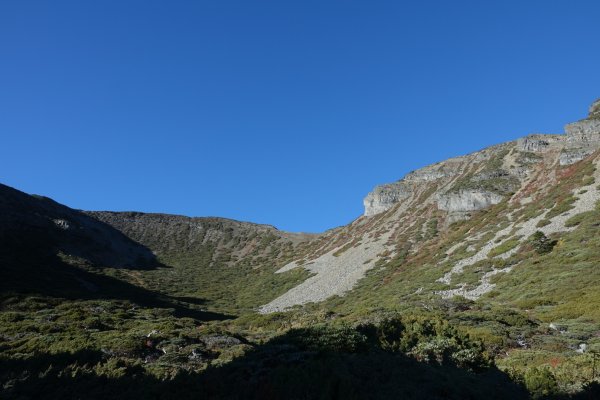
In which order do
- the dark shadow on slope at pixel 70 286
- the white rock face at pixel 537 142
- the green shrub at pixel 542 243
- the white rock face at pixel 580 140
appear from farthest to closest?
the white rock face at pixel 537 142, the white rock face at pixel 580 140, the dark shadow on slope at pixel 70 286, the green shrub at pixel 542 243

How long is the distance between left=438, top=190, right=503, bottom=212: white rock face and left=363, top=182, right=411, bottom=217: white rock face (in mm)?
21870

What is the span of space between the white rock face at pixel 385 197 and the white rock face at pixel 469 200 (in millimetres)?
21870

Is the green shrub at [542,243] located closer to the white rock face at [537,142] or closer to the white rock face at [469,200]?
the white rock face at [469,200]

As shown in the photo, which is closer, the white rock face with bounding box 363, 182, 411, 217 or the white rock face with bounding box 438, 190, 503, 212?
the white rock face with bounding box 438, 190, 503, 212

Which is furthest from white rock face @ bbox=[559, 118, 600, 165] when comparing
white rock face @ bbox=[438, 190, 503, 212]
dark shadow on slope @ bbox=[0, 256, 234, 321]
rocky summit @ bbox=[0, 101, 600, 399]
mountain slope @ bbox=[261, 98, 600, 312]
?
dark shadow on slope @ bbox=[0, 256, 234, 321]

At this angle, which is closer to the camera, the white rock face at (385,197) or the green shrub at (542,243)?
the green shrub at (542,243)

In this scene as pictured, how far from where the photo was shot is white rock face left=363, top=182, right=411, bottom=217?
311 feet

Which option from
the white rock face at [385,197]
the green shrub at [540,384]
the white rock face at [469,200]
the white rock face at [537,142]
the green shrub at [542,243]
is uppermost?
the white rock face at [537,142]

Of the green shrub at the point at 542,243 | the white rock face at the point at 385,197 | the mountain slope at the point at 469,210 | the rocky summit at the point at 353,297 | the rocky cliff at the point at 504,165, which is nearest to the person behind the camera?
the rocky summit at the point at 353,297

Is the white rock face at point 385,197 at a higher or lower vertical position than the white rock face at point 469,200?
higher

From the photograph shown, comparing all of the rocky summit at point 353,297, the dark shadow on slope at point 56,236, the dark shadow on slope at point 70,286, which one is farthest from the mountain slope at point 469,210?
the dark shadow on slope at point 56,236

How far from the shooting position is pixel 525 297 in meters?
27.2

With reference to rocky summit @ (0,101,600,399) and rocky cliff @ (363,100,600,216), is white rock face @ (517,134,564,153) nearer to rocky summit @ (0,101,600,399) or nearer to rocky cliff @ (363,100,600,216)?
rocky cliff @ (363,100,600,216)

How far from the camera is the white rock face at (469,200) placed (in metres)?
67.1
